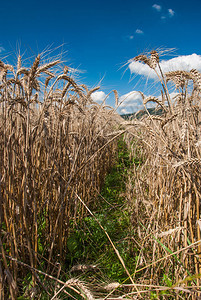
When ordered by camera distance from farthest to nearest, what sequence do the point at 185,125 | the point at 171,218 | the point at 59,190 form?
the point at 59,190 → the point at 171,218 → the point at 185,125

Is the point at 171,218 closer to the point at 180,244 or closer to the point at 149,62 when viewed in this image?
the point at 180,244

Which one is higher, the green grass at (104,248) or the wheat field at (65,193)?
the wheat field at (65,193)

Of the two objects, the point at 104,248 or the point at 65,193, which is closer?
the point at 65,193

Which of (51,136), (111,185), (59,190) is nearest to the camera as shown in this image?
(59,190)

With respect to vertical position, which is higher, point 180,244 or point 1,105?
point 1,105

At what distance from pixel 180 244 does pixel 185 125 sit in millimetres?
773

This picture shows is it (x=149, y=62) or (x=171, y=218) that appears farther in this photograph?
(x=171, y=218)

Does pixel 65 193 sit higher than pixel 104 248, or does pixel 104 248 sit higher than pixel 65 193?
pixel 65 193

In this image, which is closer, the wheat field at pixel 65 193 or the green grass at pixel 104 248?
the wheat field at pixel 65 193

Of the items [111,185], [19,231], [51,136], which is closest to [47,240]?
[19,231]

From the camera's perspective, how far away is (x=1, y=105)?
139 centimetres

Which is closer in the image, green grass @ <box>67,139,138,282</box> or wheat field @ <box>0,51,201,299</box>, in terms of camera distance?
wheat field @ <box>0,51,201,299</box>

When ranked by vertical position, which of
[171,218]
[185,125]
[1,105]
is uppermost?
[1,105]

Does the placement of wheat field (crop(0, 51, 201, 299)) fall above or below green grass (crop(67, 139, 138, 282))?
above
